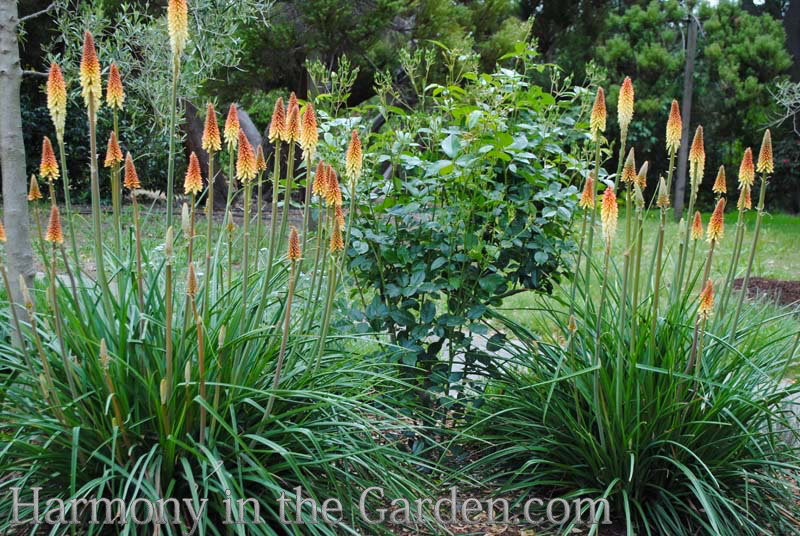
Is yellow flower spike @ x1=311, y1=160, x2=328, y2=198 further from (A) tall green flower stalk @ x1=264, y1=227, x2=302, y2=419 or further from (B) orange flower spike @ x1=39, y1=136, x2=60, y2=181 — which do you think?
(B) orange flower spike @ x1=39, y1=136, x2=60, y2=181

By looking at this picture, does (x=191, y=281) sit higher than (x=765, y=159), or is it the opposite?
(x=765, y=159)

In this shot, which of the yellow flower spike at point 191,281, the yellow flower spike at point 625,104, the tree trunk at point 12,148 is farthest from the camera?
the tree trunk at point 12,148

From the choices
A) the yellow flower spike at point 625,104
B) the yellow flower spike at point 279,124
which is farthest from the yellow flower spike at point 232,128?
the yellow flower spike at point 625,104

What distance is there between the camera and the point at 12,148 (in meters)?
3.16

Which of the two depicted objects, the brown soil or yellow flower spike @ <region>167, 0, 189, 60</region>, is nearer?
yellow flower spike @ <region>167, 0, 189, 60</region>

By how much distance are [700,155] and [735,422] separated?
3.55 ft

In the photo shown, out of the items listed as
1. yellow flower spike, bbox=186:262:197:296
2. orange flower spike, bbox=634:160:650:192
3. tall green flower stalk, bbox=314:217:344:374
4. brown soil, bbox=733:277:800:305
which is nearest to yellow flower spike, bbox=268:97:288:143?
tall green flower stalk, bbox=314:217:344:374

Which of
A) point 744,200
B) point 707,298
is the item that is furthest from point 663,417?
point 744,200

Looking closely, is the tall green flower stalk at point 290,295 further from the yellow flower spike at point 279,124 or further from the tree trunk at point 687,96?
the tree trunk at point 687,96

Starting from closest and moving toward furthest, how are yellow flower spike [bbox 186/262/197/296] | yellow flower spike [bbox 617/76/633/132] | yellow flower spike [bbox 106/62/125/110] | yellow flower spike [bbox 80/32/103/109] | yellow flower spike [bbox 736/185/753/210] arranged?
yellow flower spike [bbox 186/262/197/296] < yellow flower spike [bbox 80/32/103/109] < yellow flower spike [bbox 106/62/125/110] < yellow flower spike [bbox 617/76/633/132] < yellow flower spike [bbox 736/185/753/210]

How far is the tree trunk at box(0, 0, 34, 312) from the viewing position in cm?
312

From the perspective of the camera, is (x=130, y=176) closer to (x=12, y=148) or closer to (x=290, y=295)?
(x=290, y=295)

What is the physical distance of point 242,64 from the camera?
35.0 feet

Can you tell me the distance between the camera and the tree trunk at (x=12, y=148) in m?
3.12
